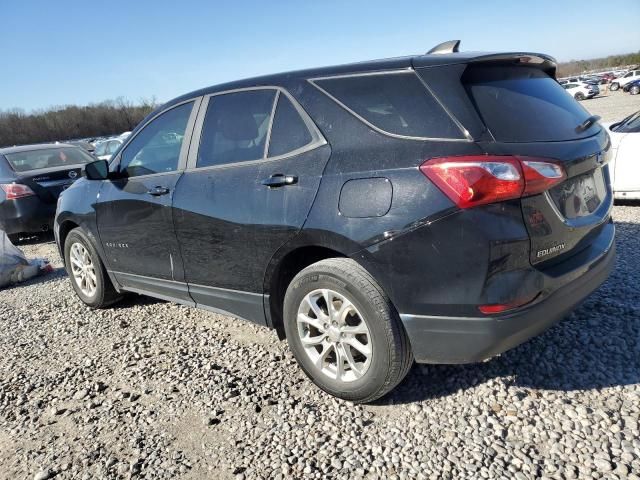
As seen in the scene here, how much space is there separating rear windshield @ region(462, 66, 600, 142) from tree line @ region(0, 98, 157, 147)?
6427 centimetres

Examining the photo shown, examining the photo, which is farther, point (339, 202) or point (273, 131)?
point (273, 131)

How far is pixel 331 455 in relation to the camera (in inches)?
95.0

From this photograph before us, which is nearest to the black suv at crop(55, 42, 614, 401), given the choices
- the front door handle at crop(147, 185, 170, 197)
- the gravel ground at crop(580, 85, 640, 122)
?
the front door handle at crop(147, 185, 170, 197)

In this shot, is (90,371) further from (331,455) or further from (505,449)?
(505,449)

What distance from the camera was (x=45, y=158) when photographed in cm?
871

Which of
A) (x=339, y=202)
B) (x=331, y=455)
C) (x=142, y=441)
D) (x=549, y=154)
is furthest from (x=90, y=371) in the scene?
(x=549, y=154)

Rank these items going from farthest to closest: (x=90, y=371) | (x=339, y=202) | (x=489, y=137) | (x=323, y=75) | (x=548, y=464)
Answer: (x=90, y=371), (x=323, y=75), (x=339, y=202), (x=489, y=137), (x=548, y=464)

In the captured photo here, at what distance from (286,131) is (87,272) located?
9.59ft

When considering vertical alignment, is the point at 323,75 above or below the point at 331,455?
above

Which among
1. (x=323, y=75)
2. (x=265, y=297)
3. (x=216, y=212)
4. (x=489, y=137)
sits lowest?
(x=265, y=297)

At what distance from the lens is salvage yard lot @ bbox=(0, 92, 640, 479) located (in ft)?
7.59

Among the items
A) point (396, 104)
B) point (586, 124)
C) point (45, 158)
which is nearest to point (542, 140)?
point (586, 124)

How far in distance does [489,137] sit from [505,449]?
144 centimetres

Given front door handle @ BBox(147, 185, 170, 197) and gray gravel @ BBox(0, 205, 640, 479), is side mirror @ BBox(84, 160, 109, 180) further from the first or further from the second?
gray gravel @ BBox(0, 205, 640, 479)
